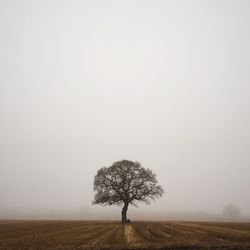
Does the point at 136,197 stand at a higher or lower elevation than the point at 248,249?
higher

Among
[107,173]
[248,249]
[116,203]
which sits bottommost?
→ [248,249]

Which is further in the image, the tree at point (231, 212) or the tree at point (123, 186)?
the tree at point (231, 212)

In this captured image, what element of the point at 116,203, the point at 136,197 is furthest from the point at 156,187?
the point at 116,203

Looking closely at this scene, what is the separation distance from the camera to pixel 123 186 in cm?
5691

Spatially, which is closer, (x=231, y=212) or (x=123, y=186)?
(x=123, y=186)

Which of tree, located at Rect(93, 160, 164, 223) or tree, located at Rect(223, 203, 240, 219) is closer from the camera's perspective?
tree, located at Rect(93, 160, 164, 223)

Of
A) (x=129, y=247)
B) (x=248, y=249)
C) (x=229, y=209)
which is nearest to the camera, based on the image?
(x=248, y=249)

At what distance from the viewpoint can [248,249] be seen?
752 inches

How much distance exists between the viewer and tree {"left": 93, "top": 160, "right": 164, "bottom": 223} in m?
57.1

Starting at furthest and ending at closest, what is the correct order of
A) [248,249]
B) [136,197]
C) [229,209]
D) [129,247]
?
[229,209] → [136,197] → [129,247] → [248,249]

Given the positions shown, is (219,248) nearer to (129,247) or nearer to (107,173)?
(129,247)

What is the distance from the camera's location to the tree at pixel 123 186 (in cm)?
5706

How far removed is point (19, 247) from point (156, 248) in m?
10.2

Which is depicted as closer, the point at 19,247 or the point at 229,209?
the point at 19,247
